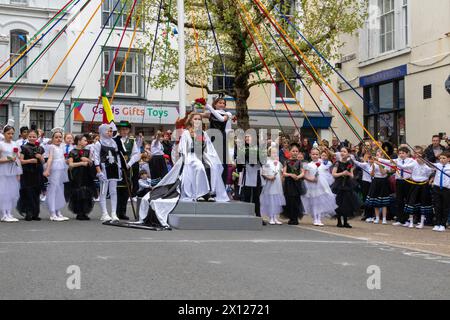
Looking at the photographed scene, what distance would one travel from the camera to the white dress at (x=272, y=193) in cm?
1491

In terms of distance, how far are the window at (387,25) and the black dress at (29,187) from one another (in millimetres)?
15151

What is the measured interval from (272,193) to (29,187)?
16.1 feet

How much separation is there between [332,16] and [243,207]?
11288mm

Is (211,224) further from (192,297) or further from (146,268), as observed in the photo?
(192,297)

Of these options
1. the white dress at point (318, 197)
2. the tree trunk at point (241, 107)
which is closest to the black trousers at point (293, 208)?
the white dress at point (318, 197)

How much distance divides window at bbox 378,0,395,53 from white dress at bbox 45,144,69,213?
1447 cm

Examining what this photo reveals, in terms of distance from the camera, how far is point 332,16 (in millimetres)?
22516

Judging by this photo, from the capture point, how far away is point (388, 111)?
25766mm

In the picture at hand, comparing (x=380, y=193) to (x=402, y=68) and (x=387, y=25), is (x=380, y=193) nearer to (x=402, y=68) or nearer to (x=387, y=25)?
(x=402, y=68)

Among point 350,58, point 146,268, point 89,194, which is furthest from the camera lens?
point 350,58

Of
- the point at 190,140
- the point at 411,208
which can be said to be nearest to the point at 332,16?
the point at 411,208

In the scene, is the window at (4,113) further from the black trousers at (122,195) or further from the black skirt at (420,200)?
the black skirt at (420,200)
